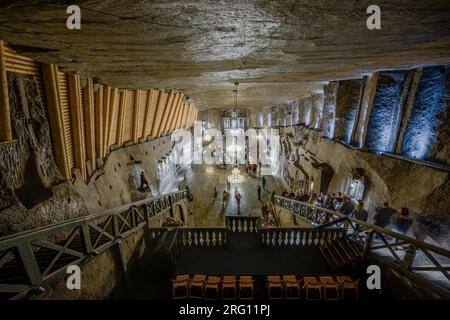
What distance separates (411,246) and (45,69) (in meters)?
8.55

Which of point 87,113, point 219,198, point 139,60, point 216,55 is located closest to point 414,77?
point 216,55

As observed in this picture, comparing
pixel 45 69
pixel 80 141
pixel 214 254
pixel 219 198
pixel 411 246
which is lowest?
pixel 219 198

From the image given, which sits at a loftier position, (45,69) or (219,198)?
(45,69)

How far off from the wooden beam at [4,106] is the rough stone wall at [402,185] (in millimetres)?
10147

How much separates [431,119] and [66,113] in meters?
11.2

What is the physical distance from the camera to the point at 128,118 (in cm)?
967

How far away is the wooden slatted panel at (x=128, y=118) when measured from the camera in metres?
9.04

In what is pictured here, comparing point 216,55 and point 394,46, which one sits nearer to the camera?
point 394,46

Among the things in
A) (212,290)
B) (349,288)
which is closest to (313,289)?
(349,288)

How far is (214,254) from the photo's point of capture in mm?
6242

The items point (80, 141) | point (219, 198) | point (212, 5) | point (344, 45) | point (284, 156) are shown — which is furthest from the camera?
point (284, 156)

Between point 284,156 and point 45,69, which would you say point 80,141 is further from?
point 284,156

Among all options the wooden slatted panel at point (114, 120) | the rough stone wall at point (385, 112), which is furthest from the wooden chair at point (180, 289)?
the rough stone wall at point (385, 112)

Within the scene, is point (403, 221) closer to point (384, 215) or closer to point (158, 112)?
point (384, 215)
